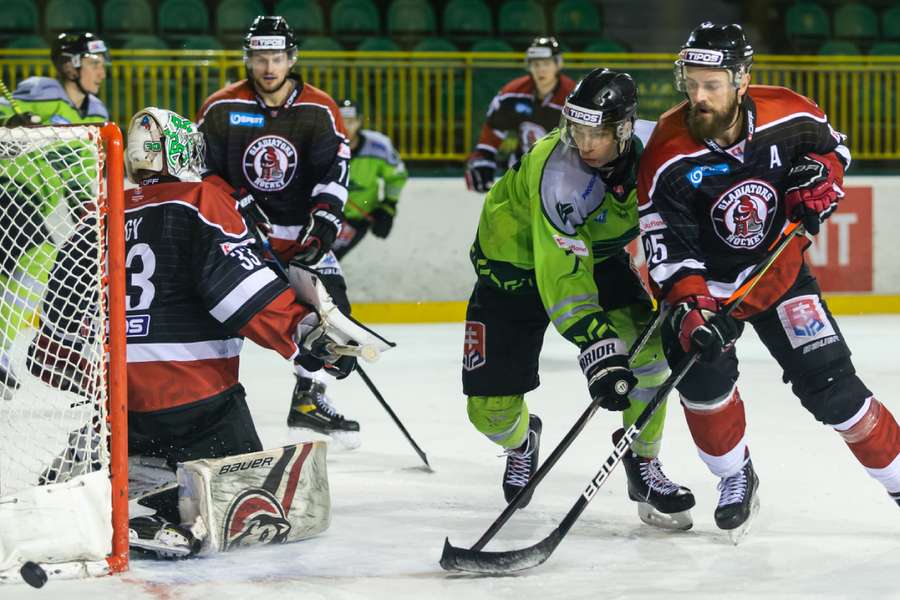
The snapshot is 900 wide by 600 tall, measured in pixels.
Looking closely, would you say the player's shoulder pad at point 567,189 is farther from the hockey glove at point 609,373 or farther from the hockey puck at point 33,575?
the hockey puck at point 33,575

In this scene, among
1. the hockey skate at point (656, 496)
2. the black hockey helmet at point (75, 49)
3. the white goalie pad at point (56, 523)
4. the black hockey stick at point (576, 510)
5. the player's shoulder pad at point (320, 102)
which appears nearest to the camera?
the white goalie pad at point (56, 523)

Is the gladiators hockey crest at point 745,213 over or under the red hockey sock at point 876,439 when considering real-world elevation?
over

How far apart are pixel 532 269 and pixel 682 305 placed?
1.61 ft

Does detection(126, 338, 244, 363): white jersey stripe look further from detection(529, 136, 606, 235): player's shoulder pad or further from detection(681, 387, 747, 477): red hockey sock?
detection(681, 387, 747, 477): red hockey sock

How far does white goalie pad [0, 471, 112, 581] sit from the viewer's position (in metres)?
2.46

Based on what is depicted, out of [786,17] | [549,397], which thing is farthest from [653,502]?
[786,17]

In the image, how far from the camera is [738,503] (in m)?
2.89

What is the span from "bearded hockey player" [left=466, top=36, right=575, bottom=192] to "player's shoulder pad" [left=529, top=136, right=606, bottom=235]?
346 centimetres

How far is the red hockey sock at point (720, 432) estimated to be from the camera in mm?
2939

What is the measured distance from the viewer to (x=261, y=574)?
2637 mm

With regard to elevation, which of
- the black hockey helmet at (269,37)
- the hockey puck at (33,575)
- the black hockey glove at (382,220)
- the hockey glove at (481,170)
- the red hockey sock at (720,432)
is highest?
the black hockey helmet at (269,37)

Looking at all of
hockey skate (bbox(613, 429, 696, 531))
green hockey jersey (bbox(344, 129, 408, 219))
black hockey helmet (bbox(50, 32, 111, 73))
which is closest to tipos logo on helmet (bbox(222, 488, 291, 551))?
hockey skate (bbox(613, 429, 696, 531))

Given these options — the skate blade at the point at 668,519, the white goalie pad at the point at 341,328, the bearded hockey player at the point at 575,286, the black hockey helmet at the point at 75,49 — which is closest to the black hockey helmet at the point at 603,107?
the bearded hockey player at the point at 575,286

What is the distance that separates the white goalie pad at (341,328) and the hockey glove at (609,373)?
0.41 metres
